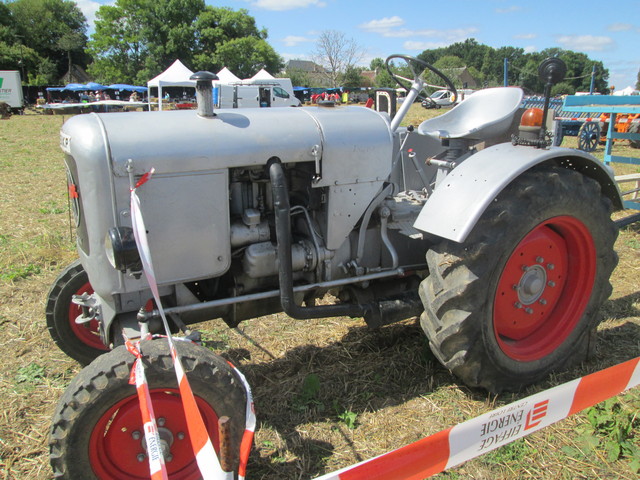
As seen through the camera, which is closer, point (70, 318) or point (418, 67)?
point (70, 318)

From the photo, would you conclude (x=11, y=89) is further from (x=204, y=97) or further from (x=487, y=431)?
(x=487, y=431)

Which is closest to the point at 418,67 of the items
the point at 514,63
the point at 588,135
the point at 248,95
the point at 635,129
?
the point at 588,135

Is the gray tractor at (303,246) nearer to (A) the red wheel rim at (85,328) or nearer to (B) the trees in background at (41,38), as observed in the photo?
(A) the red wheel rim at (85,328)

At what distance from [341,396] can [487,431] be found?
3.72ft

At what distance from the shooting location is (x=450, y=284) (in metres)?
2.39

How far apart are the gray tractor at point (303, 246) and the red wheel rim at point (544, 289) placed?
0.01 m

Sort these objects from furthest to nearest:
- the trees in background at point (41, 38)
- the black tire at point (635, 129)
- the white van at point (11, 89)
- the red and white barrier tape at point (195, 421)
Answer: the trees in background at point (41, 38) < the white van at point (11, 89) < the black tire at point (635, 129) < the red and white barrier tape at point (195, 421)

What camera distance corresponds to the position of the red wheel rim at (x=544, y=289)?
8.73ft

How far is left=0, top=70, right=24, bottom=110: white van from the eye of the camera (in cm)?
3192

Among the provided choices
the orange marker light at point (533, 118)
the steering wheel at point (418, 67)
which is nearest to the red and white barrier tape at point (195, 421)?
the steering wheel at point (418, 67)

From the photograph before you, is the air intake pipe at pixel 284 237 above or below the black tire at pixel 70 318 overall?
above

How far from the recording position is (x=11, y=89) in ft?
106

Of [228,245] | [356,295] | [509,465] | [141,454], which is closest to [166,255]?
[228,245]

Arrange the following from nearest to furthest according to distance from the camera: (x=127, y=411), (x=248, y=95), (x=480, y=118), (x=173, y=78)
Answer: (x=127, y=411) → (x=480, y=118) → (x=248, y=95) → (x=173, y=78)
